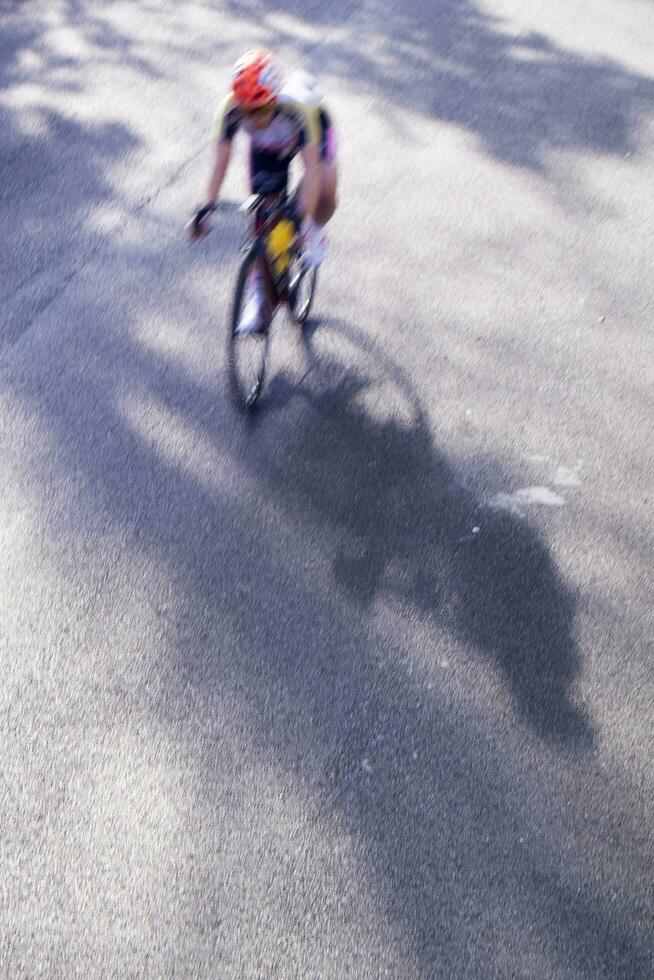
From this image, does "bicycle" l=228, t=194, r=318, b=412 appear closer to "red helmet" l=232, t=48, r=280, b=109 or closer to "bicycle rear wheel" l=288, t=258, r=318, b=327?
"bicycle rear wheel" l=288, t=258, r=318, b=327

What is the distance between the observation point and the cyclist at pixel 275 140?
450cm

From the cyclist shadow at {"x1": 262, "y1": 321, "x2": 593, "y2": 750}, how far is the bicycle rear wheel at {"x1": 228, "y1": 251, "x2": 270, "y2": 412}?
0.56ft

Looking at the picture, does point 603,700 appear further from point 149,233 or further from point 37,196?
point 37,196

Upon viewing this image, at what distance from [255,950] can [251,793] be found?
1.93 feet

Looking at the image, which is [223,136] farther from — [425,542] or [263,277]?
[425,542]

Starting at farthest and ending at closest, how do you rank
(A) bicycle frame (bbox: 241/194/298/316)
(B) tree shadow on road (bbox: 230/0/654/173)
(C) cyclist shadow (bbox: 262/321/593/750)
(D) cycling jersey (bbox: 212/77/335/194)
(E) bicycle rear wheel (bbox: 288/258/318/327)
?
1. (B) tree shadow on road (bbox: 230/0/654/173)
2. (E) bicycle rear wheel (bbox: 288/258/318/327)
3. (A) bicycle frame (bbox: 241/194/298/316)
4. (D) cycling jersey (bbox: 212/77/335/194)
5. (C) cyclist shadow (bbox: 262/321/593/750)

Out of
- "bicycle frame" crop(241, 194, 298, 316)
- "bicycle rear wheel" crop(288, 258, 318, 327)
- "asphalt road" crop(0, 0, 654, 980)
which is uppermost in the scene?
"bicycle frame" crop(241, 194, 298, 316)

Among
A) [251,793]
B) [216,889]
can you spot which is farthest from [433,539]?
[216,889]

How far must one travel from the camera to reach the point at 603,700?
4297 mm

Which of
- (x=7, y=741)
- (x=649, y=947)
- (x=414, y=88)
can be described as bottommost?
(x=7, y=741)

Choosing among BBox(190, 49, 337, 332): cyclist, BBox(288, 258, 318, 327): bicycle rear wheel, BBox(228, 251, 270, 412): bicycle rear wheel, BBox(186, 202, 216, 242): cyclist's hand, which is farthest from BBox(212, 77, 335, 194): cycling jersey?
BBox(288, 258, 318, 327): bicycle rear wheel

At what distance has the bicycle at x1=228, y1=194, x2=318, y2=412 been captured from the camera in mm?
4941

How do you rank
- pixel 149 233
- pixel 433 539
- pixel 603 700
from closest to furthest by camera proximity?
pixel 603 700 < pixel 433 539 < pixel 149 233

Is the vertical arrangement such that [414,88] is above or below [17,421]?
above
